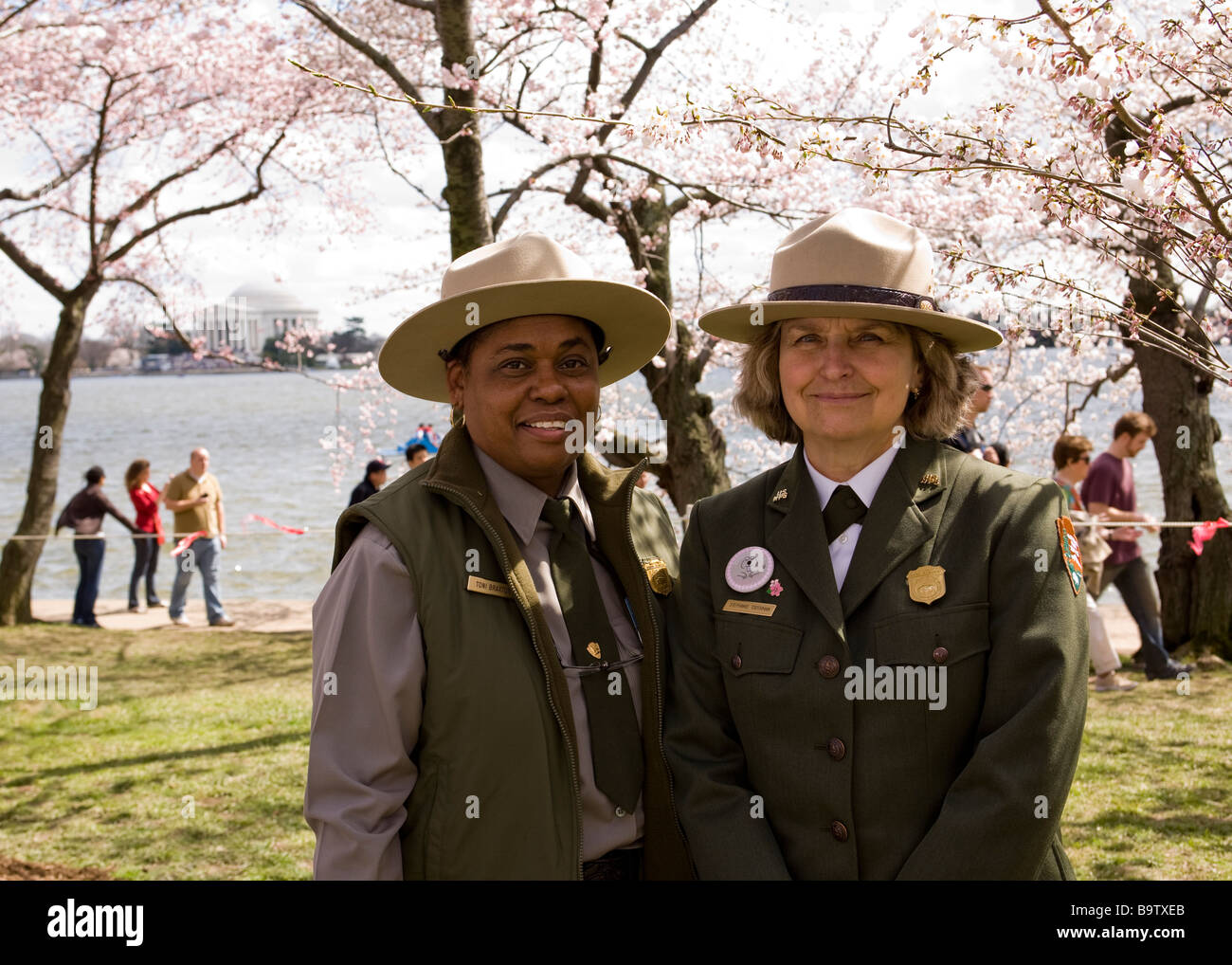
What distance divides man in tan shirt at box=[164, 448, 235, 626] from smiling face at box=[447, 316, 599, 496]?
412 inches

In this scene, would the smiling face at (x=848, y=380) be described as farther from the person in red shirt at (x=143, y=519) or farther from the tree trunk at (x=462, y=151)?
the person in red shirt at (x=143, y=519)

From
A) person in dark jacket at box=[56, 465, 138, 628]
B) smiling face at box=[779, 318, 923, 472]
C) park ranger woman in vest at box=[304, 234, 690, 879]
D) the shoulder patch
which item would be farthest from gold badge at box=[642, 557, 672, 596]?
person in dark jacket at box=[56, 465, 138, 628]

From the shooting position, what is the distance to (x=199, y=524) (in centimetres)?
1281

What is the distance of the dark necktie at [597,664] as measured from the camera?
88.5 inches

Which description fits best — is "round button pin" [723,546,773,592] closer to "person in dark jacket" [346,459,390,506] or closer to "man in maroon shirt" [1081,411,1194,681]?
"man in maroon shirt" [1081,411,1194,681]

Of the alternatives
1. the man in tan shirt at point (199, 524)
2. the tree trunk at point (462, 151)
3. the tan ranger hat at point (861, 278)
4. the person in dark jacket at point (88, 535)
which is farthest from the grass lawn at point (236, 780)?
the tan ranger hat at point (861, 278)

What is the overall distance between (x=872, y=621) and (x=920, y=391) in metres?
0.50

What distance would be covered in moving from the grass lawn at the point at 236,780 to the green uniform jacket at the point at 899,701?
11.0 feet

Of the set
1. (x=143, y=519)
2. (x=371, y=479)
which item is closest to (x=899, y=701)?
(x=371, y=479)

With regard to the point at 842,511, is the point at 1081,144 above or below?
above

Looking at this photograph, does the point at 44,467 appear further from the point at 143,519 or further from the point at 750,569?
the point at 750,569
